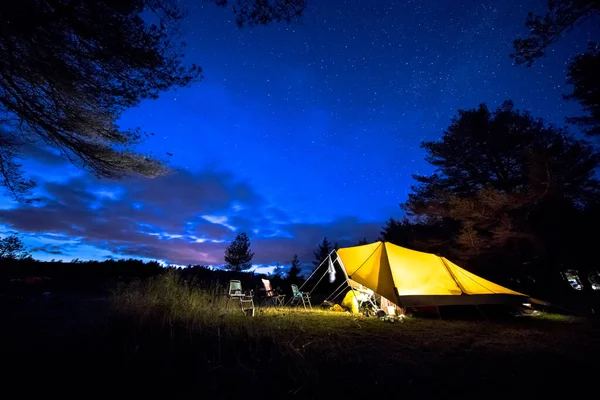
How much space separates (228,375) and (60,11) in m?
5.80

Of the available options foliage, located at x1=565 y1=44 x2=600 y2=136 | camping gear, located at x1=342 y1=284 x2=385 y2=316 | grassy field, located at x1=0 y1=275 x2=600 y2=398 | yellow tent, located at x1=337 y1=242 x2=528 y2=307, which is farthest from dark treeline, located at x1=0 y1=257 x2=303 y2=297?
foliage, located at x1=565 y1=44 x2=600 y2=136

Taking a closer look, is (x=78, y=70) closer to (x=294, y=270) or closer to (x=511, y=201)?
(x=511, y=201)

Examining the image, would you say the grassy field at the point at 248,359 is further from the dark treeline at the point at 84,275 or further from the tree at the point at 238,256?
the tree at the point at 238,256

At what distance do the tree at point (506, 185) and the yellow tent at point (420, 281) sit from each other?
4.31m

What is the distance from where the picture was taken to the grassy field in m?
2.32

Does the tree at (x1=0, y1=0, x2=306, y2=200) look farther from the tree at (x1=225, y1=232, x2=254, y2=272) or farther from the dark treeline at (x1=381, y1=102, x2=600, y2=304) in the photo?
the tree at (x1=225, y1=232, x2=254, y2=272)

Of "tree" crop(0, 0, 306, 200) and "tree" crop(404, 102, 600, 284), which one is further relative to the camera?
"tree" crop(404, 102, 600, 284)

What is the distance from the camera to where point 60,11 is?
425 centimetres

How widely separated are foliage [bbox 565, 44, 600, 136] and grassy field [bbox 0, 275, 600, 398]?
685cm

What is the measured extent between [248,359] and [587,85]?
11187mm

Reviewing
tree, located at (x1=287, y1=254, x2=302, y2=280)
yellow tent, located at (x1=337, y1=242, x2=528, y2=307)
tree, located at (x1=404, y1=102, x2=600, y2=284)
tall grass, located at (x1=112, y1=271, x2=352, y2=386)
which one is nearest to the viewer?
tall grass, located at (x1=112, y1=271, x2=352, y2=386)

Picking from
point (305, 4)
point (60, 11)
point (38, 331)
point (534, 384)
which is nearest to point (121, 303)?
point (38, 331)

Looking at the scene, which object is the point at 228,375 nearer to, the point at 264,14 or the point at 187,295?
the point at 187,295

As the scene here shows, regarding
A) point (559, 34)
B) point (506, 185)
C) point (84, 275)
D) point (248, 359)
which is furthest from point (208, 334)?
point (84, 275)
